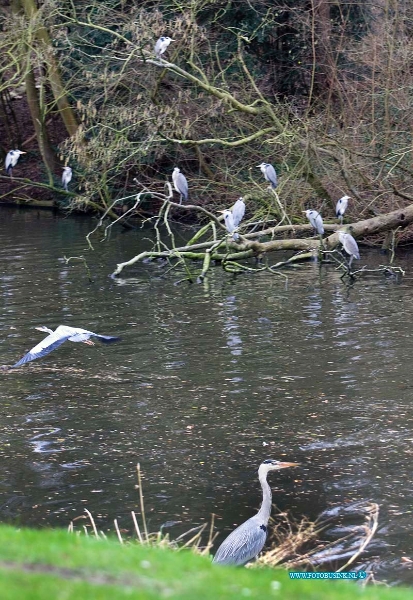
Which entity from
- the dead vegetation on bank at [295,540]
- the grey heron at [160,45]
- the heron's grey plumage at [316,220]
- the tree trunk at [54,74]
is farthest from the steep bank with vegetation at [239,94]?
the dead vegetation on bank at [295,540]

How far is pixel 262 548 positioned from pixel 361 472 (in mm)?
1803

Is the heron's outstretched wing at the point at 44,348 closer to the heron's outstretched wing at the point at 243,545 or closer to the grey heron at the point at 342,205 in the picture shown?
the heron's outstretched wing at the point at 243,545

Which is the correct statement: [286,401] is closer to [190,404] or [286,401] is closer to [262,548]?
[190,404]

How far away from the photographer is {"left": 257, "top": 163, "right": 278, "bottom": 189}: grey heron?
19.1 meters

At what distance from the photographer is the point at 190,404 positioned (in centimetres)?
1059

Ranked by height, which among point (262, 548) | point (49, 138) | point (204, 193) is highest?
point (49, 138)

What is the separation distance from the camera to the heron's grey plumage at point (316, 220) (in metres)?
18.2

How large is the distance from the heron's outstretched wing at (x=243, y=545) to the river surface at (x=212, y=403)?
2.60 feet

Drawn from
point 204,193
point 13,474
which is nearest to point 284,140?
point 204,193

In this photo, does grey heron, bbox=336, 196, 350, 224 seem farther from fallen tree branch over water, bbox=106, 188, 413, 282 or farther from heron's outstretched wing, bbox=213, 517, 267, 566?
heron's outstretched wing, bbox=213, 517, 267, 566

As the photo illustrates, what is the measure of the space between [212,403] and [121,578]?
21.8 feet

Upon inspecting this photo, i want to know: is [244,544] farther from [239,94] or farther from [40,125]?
[40,125]

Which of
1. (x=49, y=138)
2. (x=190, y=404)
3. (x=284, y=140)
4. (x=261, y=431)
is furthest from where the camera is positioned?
(x=49, y=138)

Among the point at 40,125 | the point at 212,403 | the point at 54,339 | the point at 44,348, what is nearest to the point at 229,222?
the point at 54,339
